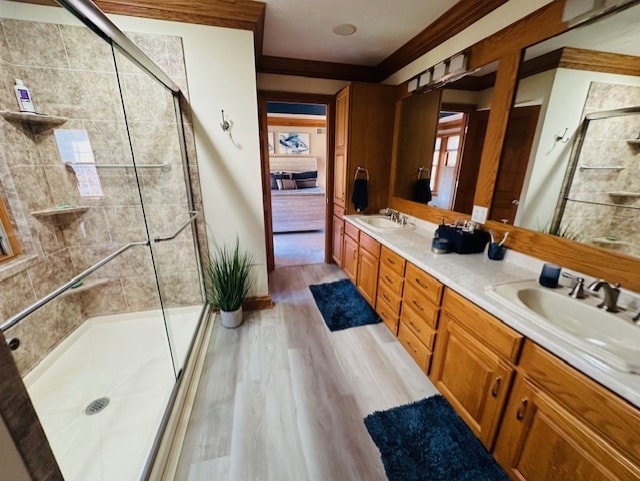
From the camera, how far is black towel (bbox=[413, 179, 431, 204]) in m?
2.45

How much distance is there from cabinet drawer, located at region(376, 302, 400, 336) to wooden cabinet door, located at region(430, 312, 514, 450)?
483mm

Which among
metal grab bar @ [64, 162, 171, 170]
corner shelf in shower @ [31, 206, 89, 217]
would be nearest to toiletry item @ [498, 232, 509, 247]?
metal grab bar @ [64, 162, 171, 170]

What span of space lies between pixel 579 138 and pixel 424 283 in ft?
3.59

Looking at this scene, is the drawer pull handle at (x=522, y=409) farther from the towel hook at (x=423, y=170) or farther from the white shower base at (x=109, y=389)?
the towel hook at (x=423, y=170)

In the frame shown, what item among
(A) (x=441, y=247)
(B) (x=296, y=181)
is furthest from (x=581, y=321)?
(B) (x=296, y=181)

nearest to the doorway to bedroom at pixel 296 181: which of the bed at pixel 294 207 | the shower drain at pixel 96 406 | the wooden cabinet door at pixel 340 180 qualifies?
the bed at pixel 294 207

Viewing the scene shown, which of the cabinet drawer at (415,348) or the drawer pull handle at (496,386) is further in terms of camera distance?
the cabinet drawer at (415,348)

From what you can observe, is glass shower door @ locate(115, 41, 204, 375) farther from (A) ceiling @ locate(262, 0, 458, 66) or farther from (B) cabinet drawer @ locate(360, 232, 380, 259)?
(B) cabinet drawer @ locate(360, 232, 380, 259)

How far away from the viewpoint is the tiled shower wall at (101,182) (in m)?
1.68

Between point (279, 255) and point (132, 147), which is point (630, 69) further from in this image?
point (279, 255)

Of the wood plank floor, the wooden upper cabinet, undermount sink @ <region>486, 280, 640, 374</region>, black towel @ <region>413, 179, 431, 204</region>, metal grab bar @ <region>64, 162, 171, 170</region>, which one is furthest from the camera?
the wooden upper cabinet

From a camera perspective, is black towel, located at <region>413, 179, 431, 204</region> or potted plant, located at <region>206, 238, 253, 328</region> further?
black towel, located at <region>413, 179, 431, 204</region>

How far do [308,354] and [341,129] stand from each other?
2421mm

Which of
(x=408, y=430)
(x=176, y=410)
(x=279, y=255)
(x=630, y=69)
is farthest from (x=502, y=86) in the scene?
(x=279, y=255)
